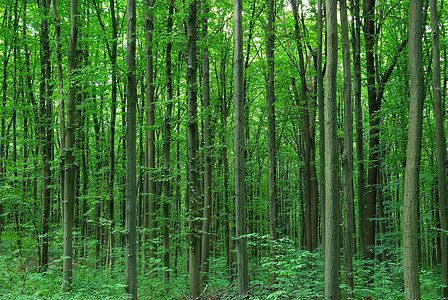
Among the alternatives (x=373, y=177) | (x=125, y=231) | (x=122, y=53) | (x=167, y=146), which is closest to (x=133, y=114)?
(x=125, y=231)

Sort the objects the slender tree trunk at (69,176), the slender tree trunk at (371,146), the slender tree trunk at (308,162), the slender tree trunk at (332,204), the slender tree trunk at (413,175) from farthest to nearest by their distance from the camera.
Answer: the slender tree trunk at (308,162), the slender tree trunk at (371,146), the slender tree trunk at (69,176), the slender tree trunk at (413,175), the slender tree trunk at (332,204)

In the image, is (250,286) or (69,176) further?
(250,286)

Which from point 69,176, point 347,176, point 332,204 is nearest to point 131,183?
point 69,176

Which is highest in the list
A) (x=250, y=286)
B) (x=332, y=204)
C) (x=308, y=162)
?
(x=308, y=162)

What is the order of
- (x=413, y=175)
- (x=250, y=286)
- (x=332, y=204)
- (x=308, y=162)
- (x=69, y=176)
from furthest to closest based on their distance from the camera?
(x=308, y=162) < (x=250, y=286) < (x=69, y=176) < (x=413, y=175) < (x=332, y=204)

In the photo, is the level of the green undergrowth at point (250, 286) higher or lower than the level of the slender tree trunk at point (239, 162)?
lower

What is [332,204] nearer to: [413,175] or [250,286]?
[413,175]

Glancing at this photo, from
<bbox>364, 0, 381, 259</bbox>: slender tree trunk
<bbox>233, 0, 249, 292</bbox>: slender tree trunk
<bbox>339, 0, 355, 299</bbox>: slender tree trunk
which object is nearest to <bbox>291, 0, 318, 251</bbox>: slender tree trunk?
<bbox>364, 0, 381, 259</bbox>: slender tree trunk

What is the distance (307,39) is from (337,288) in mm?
7336

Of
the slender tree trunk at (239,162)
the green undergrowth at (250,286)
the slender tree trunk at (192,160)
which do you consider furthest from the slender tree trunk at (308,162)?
the slender tree trunk at (239,162)

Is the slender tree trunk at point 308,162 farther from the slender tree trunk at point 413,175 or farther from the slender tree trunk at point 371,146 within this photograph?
the slender tree trunk at point 413,175

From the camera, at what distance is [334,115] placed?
441 cm

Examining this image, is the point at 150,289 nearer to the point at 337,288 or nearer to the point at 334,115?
the point at 337,288

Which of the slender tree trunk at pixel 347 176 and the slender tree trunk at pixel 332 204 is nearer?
the slender tree trunk at pixel 332 204
